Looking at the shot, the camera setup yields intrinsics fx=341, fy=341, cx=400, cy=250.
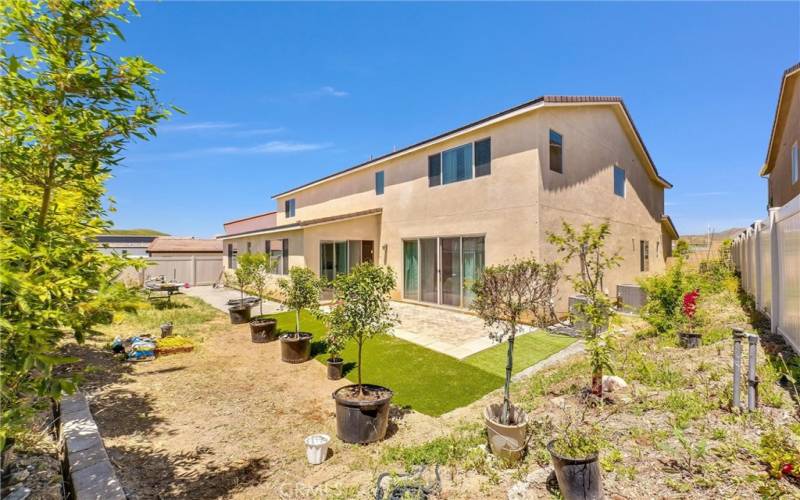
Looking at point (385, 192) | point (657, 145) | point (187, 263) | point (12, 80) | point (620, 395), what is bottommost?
point (620, 395)

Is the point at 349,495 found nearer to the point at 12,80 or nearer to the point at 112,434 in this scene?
the point at 112,434

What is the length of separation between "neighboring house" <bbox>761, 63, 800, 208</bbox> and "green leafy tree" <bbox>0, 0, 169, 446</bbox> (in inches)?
718

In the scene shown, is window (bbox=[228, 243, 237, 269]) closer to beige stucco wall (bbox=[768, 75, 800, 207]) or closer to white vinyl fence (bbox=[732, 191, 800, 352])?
white vinyl fence (bbox=[732, 191, 800, 352])

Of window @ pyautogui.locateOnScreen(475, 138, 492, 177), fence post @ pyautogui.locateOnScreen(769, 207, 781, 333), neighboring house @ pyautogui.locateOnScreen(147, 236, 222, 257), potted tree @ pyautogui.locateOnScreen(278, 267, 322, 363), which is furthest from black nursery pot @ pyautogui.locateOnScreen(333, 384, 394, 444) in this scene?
neighboring house @ pyautogui.locateOnScreen(147, 236, 222, 257)

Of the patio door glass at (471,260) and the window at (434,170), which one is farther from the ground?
the window at (434,170)

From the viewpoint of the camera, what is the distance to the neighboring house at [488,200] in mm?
11750

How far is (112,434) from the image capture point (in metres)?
5.20

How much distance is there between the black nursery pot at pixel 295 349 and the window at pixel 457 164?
28.2 ft

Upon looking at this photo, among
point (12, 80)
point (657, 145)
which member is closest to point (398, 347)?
point (12, 80)

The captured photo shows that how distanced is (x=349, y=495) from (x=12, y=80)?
4553 mm

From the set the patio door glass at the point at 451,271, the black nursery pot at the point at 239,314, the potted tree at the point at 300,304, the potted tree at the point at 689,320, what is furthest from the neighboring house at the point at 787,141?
the black nursery pot at the point at 239,314

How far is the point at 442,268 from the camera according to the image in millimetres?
14242

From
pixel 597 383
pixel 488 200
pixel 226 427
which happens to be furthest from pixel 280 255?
pixel 597 383

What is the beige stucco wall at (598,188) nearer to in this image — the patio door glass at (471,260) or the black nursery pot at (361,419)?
the patio door glass at (471,260)
